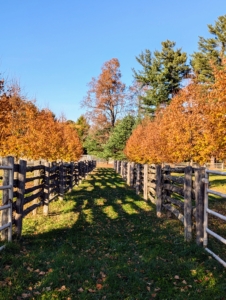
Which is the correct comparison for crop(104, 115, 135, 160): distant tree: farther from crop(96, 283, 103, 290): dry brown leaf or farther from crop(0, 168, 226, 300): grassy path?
crop(96, 283, 103, 290): dry brown leaf

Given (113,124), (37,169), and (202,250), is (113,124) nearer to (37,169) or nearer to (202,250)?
(37,169)

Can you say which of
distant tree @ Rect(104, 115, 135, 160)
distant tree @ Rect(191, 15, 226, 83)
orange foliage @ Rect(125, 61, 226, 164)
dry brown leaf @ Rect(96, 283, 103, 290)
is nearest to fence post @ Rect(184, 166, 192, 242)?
dry brown leaf @ Rect(96, 283, 103, 290)

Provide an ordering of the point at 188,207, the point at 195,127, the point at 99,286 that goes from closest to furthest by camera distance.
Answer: the point at 99,286, the point at 188,207, the point at 195,127

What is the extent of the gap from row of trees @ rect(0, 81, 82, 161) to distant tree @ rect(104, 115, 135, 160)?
2231 centimetres

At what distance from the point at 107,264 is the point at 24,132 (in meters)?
18.2

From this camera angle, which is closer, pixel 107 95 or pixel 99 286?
pixel 99 286

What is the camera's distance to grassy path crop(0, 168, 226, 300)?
4.30 metres

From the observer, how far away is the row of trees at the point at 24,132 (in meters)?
18.5

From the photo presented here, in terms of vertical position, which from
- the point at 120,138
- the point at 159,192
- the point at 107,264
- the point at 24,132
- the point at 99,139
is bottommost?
the point at 107,264

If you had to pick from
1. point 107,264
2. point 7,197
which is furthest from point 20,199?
point 107,264

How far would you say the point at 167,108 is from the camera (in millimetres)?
24562

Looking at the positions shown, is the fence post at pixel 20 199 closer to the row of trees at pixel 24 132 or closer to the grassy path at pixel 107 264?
the grassy path at pixel 107 264

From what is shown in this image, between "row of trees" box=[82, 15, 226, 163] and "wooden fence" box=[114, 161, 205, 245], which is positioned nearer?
"wooden fence" box=[114, 161, 205, 245]

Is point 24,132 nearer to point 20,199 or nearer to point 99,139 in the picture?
point 20,199
